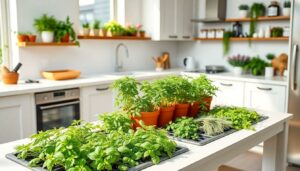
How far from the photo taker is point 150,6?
5.02 metres

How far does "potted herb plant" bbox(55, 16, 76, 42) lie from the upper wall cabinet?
55.2 inches

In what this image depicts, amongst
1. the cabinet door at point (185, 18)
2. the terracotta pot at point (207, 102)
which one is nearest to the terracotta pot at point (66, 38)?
the cabinet door at point (185, 18)

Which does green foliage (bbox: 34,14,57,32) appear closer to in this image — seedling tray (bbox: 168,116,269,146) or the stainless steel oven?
the stainless steel oven

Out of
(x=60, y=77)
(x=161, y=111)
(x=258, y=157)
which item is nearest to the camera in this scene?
(x=161, y=111)

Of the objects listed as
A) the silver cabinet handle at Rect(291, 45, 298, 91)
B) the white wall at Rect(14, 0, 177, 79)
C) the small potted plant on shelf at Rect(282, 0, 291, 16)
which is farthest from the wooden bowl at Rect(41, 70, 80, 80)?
the small potted plant on shelf at Rect(282, 0, 291, 16)

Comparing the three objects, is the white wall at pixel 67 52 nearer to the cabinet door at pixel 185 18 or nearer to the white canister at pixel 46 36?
the white canister at pixel 46 36

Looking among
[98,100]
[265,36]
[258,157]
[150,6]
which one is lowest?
[258,157]

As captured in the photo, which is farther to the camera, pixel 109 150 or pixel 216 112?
pixel 216 112

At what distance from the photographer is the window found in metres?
4.56

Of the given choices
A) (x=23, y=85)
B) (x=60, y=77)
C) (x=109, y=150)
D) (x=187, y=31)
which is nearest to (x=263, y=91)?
(x=187, y=31)

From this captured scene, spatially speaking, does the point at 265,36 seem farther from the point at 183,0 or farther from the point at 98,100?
the point at 98,100

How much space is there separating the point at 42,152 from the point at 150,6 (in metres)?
3.97

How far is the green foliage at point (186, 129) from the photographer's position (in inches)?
69.0

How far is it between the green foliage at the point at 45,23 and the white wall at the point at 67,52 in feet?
0.22
